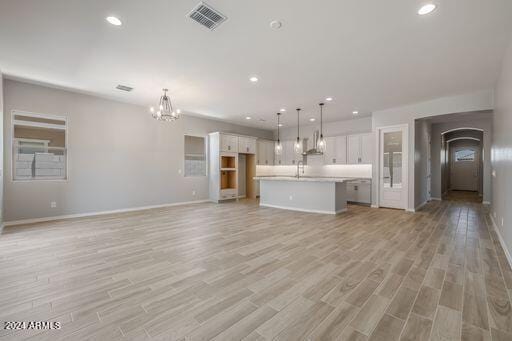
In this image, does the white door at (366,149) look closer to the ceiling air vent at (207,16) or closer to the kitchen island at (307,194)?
the kitchen island at (307,194)

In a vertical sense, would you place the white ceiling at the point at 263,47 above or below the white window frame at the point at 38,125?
above

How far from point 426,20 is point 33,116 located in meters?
7.47

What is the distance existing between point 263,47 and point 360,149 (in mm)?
5675

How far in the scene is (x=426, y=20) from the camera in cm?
266

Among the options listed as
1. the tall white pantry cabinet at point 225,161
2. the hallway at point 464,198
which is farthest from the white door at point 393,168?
the tall white pantry cabinet at point 225,161

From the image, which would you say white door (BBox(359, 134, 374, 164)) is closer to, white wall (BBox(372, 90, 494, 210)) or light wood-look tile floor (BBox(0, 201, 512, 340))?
white wall (BBox(372, 90, 494, 210))

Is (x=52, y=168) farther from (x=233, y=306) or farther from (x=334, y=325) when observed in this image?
(x=334, y=325)

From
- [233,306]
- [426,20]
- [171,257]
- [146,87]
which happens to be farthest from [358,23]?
[146,87]

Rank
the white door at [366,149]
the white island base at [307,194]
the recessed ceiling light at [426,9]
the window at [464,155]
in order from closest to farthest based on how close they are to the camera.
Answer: the recessed ceiling light at [426,9], the white island base at [307,194], the white door at [366,149], the window at [464,155]

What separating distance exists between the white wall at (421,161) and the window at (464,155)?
6139 millimetres

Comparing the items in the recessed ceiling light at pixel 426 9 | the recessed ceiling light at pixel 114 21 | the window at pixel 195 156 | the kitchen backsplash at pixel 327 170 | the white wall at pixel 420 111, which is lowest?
the kitchen backsplash at pixel 327 170

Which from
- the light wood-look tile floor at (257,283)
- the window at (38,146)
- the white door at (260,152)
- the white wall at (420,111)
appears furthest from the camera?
the white door at (260,152)

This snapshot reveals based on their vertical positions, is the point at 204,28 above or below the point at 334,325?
above

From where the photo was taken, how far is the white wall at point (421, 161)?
6469 mm
